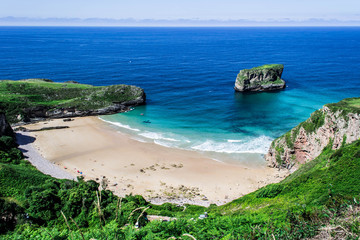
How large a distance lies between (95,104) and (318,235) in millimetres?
71296

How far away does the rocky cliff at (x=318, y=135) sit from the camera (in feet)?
122

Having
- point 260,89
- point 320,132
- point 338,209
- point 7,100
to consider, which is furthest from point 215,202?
point 260,89

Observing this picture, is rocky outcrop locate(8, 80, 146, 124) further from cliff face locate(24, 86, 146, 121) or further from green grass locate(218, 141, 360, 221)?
green grass locate(218, 141, 360, 221)

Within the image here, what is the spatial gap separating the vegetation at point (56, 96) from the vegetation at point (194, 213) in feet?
140

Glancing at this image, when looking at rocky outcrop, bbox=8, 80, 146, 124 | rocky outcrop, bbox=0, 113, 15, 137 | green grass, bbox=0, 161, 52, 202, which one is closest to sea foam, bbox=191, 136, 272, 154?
green grass, bbox=0, 161, 52, 202

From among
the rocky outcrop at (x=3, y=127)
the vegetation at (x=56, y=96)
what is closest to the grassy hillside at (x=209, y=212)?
the rocky outcrop at (x=3, y=127)

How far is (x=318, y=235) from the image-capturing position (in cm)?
1307

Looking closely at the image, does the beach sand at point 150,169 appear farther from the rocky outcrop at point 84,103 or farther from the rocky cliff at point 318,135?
the rocky outcrop at point 84,103

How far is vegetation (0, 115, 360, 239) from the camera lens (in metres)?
14.6

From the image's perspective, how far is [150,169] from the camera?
4628 centimetres

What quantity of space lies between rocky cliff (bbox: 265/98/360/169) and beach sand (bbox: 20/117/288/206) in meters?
3.04

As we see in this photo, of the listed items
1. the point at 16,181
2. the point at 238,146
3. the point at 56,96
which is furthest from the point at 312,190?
the point at 56,96

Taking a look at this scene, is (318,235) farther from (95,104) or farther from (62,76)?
(62,76)

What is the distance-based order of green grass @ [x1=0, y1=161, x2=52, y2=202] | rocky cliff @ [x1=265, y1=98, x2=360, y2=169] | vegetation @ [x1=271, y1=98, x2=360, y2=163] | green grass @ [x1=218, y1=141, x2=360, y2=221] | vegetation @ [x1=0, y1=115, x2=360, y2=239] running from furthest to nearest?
vegetation @ [x1=271, y1=98, x2=360, y2=163], rocky cliff @ [x1=265, y1=98, x2=360, y2=169], green grass @ [x1=0, y1=161, x2=52, y2=202], green grass @ [x1=218, y1=141, x2=360, y2=221], vegetation @ [x1=0, y1=115, x2=360, y2=239]
